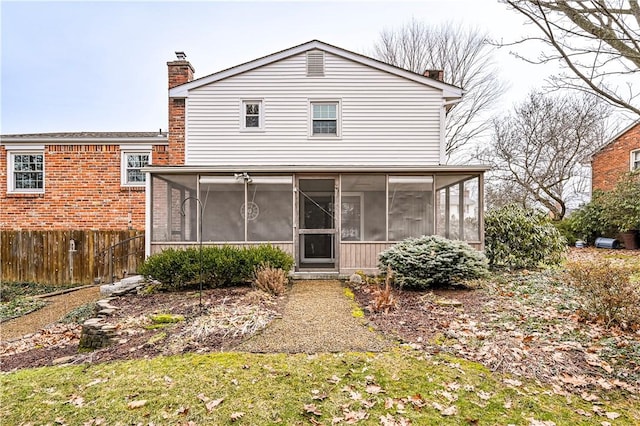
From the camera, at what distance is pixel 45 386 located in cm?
386

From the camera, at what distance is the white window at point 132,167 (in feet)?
41.5

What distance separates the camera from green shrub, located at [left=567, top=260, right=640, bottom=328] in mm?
5016

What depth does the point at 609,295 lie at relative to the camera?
16.9 feet

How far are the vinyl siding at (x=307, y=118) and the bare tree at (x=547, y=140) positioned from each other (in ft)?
38.2

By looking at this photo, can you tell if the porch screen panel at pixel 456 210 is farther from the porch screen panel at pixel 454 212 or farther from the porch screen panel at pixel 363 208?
the porch screen panel at pixel 363 208

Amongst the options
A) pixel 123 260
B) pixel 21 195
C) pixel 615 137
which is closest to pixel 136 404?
pixel 123 260

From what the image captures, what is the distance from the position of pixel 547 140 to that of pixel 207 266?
20.6 m

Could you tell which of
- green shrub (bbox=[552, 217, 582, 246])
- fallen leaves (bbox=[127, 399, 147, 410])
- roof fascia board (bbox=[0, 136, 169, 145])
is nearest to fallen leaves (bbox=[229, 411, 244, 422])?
fallen leaves (bbox=[127, 399, 147, 410])

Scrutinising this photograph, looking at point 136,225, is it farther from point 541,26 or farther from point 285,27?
point 541,26

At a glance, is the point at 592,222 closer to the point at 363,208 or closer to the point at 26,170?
the point at 363,208

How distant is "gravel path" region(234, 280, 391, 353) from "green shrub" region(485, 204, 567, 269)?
18.1 feet

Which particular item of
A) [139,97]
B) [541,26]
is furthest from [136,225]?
[139,97]

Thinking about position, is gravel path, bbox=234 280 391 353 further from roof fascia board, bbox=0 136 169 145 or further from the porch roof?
roof fascia board, bbox=0 136 169 145

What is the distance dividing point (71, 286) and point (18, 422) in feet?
32.3
